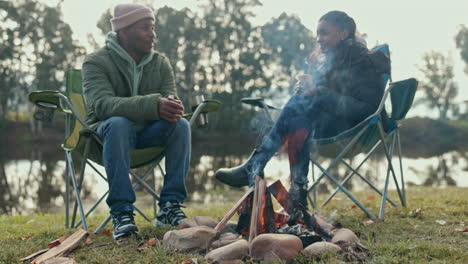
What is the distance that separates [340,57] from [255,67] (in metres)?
22.9

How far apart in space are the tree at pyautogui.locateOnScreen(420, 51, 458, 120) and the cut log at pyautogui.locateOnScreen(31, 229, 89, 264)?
31.3 metres

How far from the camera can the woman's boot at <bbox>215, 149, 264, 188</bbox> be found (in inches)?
88.8

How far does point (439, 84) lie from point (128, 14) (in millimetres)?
32315

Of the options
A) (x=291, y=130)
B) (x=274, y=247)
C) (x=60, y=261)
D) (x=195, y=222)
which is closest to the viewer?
(x=274, y=247)

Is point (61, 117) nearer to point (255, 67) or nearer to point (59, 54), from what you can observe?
point (59, 54)

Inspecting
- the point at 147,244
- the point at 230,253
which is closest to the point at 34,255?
the point at 147,244

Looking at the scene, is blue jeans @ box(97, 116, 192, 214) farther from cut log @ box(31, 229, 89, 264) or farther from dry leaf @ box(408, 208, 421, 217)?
dry leaf @ box(408, 208, 421, 217)

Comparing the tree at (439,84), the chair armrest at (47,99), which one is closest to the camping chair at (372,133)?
the chair armrest at (47,99)

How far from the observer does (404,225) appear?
7.90 ft

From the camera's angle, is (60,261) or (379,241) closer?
(60,261)

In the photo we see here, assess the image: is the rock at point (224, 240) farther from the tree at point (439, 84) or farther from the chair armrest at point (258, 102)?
the tree at point (439, 84)

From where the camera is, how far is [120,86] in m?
2.55

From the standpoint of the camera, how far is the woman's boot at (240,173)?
7.40 ft

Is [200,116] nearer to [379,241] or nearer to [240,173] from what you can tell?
[240,173]
